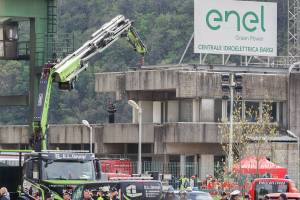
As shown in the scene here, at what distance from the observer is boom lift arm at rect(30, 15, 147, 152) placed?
5597 cm

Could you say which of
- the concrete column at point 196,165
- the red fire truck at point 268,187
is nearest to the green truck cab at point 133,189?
the red fire truck at point 268,187

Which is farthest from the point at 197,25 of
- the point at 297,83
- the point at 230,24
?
the point at 297,83

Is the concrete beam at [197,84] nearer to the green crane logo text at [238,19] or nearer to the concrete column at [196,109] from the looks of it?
the concrete column at [196,109]

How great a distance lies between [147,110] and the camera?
82.9m

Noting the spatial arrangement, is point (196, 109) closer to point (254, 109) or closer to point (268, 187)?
point (254, 109)

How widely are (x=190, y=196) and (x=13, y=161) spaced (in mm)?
7397

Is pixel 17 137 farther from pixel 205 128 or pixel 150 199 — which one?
pixel 150 199

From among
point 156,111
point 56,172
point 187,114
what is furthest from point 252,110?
point 56,172

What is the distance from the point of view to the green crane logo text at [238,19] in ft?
253

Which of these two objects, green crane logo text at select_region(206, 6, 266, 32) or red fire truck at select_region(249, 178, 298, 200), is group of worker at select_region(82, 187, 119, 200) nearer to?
red fire truck at select_region(249, 178, 298, 200)

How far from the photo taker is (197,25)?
76.6 metres

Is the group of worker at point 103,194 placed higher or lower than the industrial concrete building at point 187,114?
lower

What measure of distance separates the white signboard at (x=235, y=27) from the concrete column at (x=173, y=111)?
530 centimetres

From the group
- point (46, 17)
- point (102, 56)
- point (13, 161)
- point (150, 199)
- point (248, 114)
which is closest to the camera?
point (150, 199)
